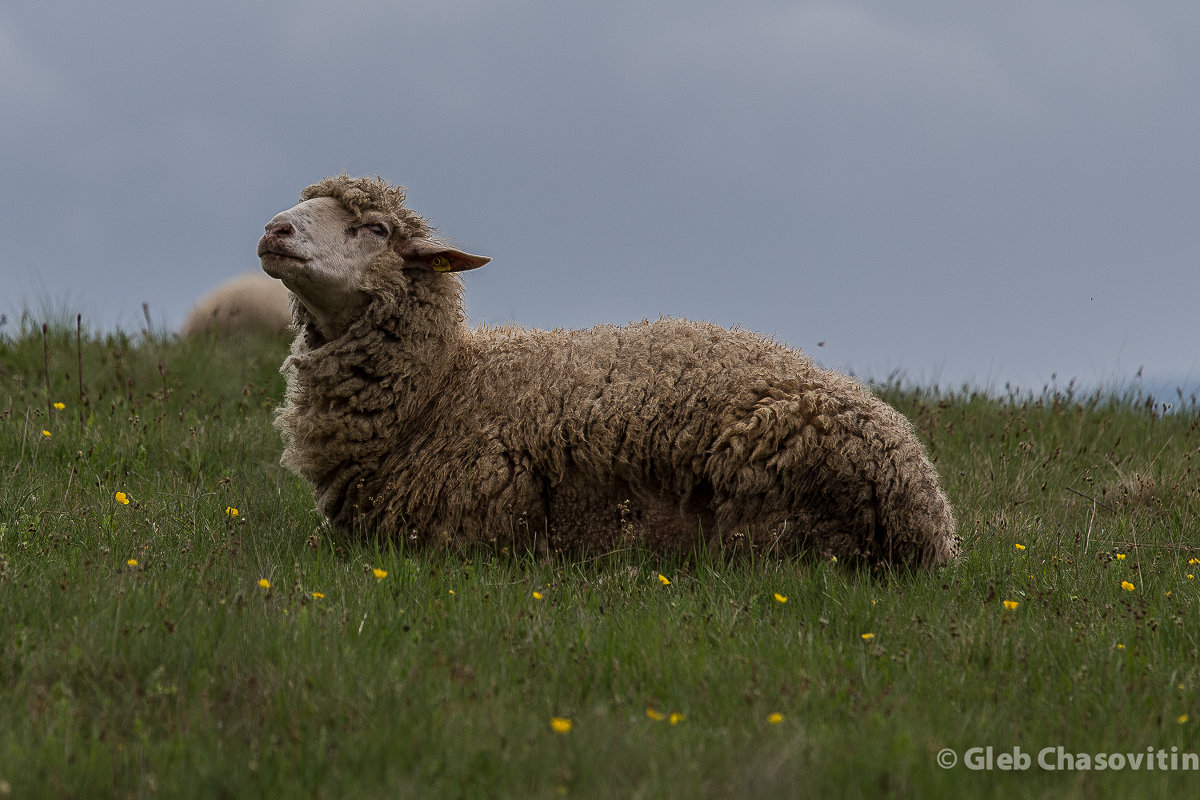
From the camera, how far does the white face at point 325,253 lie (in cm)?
518

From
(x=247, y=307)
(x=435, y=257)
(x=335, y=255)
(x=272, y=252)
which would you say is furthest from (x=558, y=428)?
(x=247, y=307)

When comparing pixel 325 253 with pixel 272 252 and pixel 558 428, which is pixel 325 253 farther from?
pixel 558 428

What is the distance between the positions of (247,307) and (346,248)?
889 cm

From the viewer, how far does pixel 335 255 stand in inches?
211

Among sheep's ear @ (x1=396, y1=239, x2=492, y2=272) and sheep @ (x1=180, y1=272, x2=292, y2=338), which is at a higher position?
sheep @ (x1=180, y1=272, x2=292, y2=338)

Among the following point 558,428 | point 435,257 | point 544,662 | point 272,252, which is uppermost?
point 435,257

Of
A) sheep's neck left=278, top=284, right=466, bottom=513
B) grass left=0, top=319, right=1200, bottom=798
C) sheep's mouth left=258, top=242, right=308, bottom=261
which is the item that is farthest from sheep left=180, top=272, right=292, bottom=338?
sheep's mouth left=258, top=242, right=308, bottom=261

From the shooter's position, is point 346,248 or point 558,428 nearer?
point 558,428

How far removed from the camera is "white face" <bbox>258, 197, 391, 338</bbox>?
5176 mm

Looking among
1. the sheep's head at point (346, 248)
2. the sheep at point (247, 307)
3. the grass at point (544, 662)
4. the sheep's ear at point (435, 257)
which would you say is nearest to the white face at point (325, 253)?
the sheep's head at point (346, 248)

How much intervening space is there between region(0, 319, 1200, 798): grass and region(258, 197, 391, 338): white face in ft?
3.80

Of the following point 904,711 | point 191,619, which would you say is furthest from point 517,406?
point 904,711

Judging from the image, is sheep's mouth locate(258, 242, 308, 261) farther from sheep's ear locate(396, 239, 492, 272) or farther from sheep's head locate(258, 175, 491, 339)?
sheep's ear locate(396, 239, 492, 272)

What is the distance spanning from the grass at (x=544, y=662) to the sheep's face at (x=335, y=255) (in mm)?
1191
